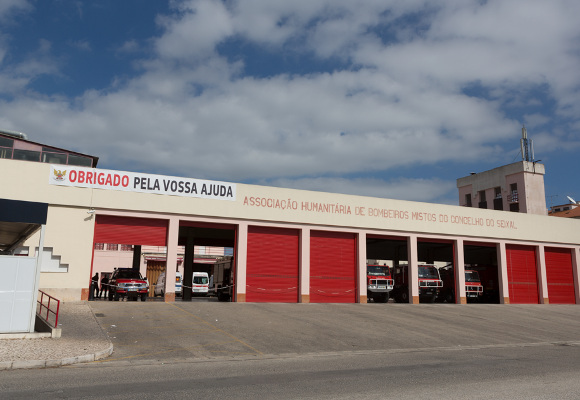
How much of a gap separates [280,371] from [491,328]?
48.6 ft

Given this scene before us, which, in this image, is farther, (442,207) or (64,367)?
(442,207)

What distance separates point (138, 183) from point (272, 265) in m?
8.55

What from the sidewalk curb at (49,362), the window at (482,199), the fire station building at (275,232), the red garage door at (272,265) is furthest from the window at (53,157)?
the window at (482,199)

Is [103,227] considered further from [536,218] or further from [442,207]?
[536,218]

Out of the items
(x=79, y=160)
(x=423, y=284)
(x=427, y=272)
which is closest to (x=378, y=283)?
(x=423, y=284)

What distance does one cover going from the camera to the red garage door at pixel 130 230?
2397cm

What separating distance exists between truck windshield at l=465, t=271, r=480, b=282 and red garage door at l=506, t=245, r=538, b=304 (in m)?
2.53

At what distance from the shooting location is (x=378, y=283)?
30031 mm

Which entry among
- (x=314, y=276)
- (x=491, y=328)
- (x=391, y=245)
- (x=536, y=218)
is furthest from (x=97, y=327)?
(x=536, y=218)

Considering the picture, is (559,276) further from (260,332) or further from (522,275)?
(260,332)

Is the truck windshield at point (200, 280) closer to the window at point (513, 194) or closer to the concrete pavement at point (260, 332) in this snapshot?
the concrete pavement at point (260, 332)

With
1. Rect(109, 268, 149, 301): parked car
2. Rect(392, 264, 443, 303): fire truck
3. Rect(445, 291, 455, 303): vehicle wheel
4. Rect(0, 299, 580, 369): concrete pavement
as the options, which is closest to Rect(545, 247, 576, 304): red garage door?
Rect(445, 291, 455, 303): vehicle wheel

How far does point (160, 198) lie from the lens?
81.4 feet

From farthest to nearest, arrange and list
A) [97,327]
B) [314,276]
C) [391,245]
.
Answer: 1. [391,245]
2. [314,276]
3. [97,327]
